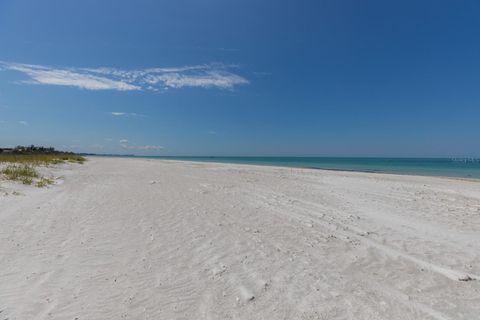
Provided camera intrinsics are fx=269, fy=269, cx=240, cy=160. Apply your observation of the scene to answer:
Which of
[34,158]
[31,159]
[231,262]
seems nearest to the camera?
[231,262]

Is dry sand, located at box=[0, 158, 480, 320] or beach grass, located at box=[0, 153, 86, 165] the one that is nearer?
dry sand, located at box=[0, 158, 480, 320]

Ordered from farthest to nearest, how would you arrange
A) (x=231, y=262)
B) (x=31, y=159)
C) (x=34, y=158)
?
(x=34, y=158) < (x=31, y=159) < (x=231, y=262)

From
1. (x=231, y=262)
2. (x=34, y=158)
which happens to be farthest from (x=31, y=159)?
(x=231, y=262)

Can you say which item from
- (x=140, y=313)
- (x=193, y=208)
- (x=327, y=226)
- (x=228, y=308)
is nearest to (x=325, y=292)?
(x=228, y=308)

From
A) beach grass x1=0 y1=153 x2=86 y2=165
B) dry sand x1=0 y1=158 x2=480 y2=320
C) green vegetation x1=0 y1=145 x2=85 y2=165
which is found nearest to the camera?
dry sand x1=0 y1=158 x2=480 y2=320

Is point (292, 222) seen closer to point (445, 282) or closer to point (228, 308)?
point (445, 282)

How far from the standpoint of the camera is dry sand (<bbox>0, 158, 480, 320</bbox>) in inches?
143

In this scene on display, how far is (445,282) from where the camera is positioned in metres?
4.48

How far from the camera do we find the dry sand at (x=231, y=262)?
143 inches

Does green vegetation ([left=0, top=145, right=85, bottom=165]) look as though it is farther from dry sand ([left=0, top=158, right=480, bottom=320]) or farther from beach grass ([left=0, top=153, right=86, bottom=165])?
dry sand ([left=0, top=158, right=480, bottom=320])

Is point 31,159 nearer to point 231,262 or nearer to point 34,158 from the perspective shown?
point 34,158

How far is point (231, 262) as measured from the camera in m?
5.15

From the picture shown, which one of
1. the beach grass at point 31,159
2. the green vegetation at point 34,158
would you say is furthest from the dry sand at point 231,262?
the green vegetation at point 34,158

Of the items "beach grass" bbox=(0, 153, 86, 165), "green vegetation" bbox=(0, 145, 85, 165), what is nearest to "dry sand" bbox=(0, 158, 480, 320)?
"beach grass" bbox=(0, 153, 86, 165)
